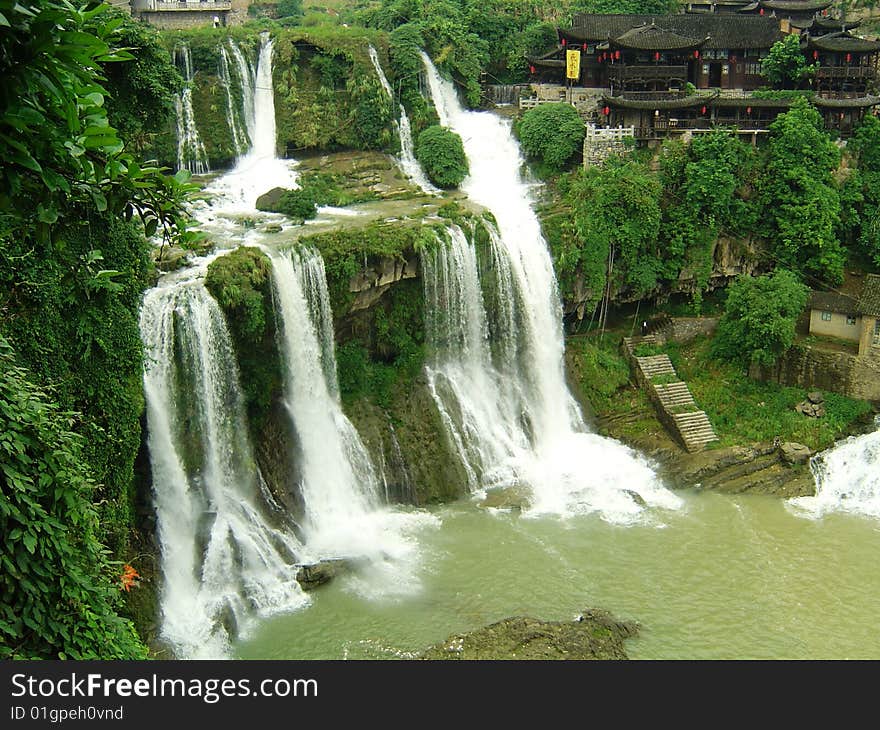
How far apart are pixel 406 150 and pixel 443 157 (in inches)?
100

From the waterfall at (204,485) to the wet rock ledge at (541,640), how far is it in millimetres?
3858

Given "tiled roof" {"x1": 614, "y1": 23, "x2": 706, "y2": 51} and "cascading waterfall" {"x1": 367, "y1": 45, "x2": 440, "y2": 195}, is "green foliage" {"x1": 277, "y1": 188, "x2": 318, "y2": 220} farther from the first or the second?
"tiled roof" {"x1": 614, "y1": 23, "x2": 706, "y2": 51}

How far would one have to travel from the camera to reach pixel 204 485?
66.8 ft

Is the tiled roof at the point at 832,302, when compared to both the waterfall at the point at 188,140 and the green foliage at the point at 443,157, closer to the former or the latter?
the green foliage at the point at 443,157

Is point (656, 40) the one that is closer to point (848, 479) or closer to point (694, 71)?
point (694, 71)

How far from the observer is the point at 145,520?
19.1 meters

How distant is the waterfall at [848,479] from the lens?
23.8 meters

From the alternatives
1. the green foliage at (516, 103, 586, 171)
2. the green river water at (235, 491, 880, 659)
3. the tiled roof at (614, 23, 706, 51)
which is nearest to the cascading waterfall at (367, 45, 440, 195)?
the green foliage at (516, 103, 586, 171)

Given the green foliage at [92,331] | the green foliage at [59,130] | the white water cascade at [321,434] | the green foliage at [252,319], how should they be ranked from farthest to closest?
the white water cascade at [321,434]
the green foliage at [252,319]
the green foliage at [92,331]
the green foliage at [59,130]

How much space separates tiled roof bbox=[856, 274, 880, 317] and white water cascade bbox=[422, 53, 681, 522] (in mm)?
8075

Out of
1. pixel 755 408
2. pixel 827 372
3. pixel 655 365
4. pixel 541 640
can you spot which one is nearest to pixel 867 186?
pixel 827 372

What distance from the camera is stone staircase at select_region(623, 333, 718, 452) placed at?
26.2 meters

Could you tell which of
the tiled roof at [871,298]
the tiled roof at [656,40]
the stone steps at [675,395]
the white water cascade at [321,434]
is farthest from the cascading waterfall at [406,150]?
the tiled roof at [871,298]

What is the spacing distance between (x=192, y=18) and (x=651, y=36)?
72.7 feet
